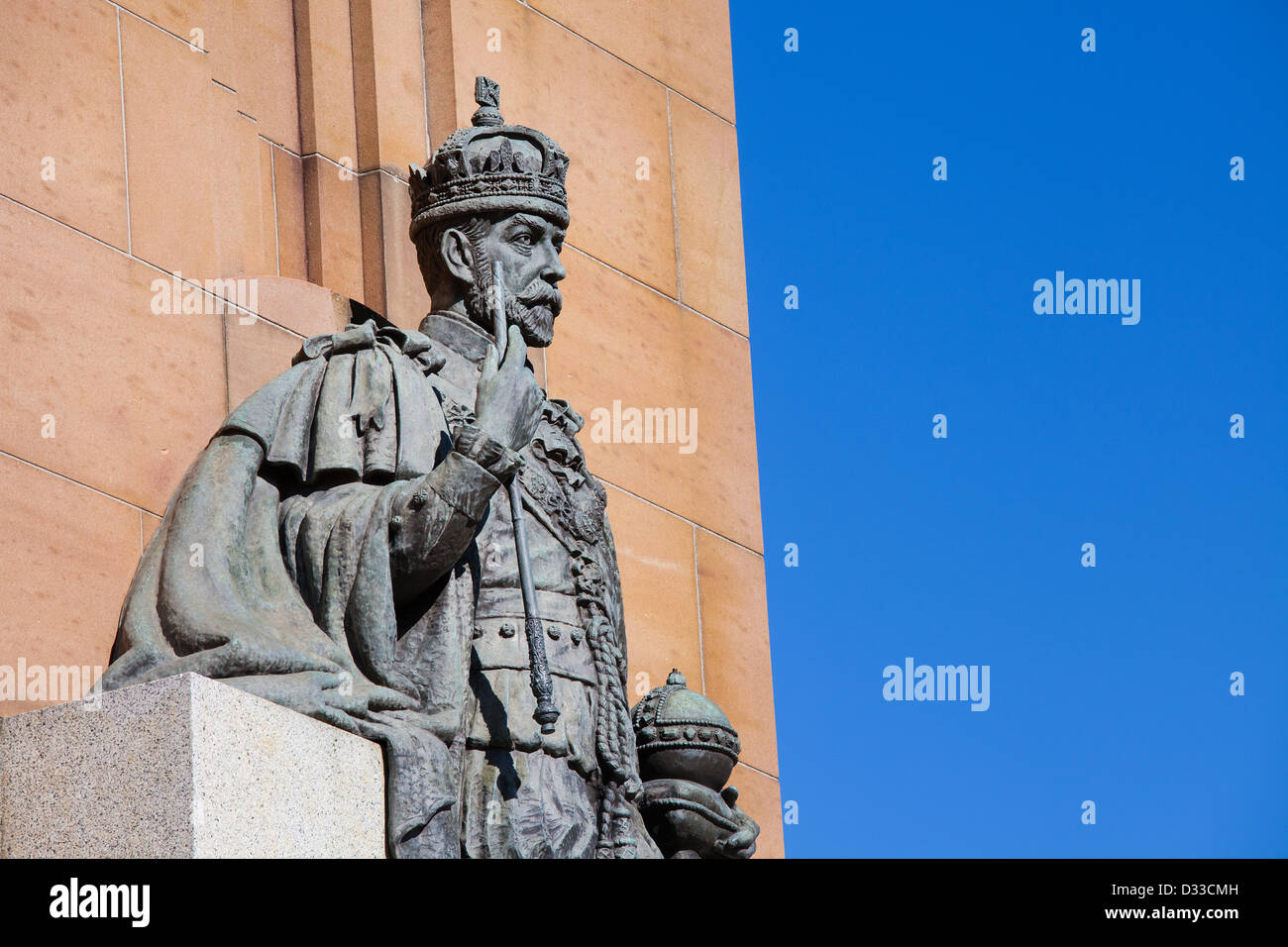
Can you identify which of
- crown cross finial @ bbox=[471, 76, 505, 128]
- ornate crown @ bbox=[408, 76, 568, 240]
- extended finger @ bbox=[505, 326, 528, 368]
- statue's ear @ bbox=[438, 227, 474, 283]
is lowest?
extended finger @ bbox=[505, 326, 528, 368]

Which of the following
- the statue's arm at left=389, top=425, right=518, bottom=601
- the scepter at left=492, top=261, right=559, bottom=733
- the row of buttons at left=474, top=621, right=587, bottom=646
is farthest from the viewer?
the row of buttons at left=474, top=621, right=587, bottom=646

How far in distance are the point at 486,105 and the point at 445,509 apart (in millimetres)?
2260

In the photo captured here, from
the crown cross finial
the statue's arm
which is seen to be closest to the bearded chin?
the crown cross finial

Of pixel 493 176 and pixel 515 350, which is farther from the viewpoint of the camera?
pixel 493 176

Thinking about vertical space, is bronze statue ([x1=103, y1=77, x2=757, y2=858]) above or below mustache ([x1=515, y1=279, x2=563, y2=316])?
below

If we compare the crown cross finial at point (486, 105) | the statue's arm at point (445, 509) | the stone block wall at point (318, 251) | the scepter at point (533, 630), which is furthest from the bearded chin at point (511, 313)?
the stone block wall at point (318, 251)

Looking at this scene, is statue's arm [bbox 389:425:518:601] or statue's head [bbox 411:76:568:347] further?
statue's head [bbox 411:76:568:347]

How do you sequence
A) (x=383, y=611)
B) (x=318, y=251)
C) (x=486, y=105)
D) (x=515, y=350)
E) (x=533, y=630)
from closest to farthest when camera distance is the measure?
(x=383, y=611)
(x=533, y=630)
(x=515, y=350)
(x=486, y=105)
(x=318, y=251)

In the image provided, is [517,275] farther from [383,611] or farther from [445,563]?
[383,611]

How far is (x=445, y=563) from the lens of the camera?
9344mm

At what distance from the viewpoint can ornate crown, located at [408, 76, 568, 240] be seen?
10445mm

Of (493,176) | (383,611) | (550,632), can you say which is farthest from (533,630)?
(493,176)

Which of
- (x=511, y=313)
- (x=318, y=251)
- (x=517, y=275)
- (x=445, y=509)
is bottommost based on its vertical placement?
(x=445, y=509)

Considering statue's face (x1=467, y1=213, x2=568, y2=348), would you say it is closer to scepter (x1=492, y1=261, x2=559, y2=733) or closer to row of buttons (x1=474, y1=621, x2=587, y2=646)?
scepter (x1=492, y1=261, x2=559, y2=733)
